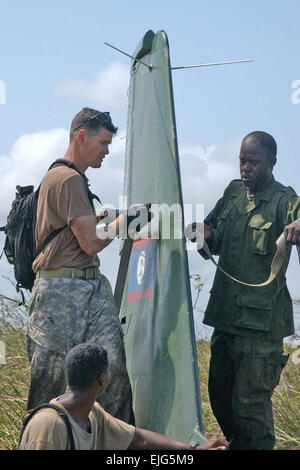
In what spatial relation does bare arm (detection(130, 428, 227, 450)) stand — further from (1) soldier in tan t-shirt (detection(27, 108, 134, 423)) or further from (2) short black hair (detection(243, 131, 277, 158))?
(2) short black hair (detection(243, 131, 277, 158))

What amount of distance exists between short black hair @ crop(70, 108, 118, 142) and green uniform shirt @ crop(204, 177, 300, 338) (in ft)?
3.72

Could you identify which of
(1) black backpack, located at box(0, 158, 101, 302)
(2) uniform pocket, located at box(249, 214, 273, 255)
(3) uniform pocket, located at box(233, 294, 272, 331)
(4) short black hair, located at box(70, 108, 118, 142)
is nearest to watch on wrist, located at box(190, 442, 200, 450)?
(3) uniform pocket, located at box(233, 294, 272, 331)

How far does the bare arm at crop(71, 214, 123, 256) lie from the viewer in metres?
4.32

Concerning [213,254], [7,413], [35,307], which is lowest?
[7,413]

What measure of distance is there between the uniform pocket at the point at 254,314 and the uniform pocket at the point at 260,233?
1.05 ft

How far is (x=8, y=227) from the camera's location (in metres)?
4.70

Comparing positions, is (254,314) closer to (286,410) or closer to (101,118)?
(101,118)

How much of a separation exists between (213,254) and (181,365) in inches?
53.0

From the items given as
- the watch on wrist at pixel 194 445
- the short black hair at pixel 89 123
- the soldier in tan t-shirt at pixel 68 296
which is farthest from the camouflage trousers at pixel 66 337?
the short black hair at pixel 89 123

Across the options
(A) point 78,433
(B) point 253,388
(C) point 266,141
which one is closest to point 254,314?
(B) point 253,388

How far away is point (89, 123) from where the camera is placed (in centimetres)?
466
